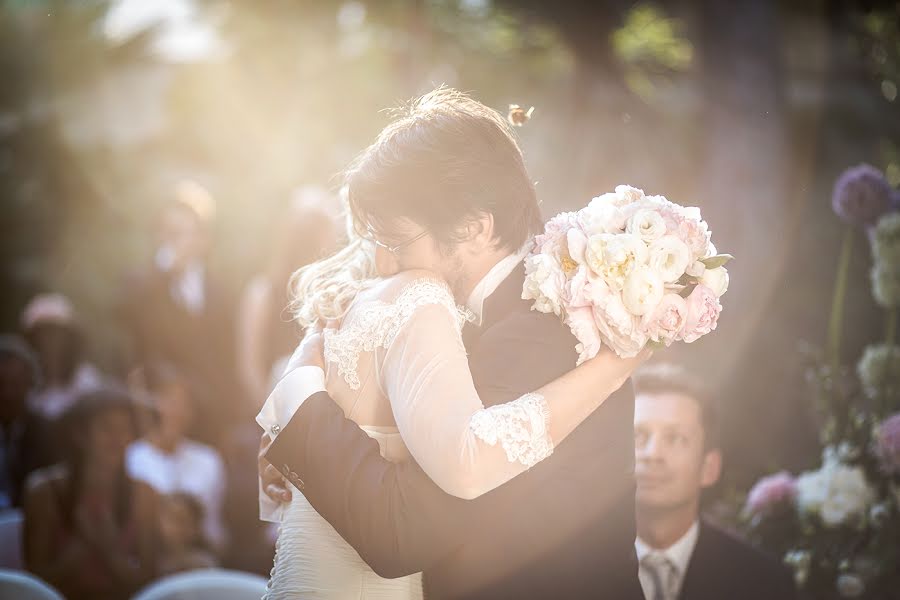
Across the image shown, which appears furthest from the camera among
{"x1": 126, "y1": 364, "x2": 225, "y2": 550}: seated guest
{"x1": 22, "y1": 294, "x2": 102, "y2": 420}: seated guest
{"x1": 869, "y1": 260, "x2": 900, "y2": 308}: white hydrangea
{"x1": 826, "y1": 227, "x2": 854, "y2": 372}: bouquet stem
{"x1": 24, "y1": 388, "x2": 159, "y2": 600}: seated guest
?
{"x1": 22, "y1": 294, "x2": 102, "y2": 420}: seated guest

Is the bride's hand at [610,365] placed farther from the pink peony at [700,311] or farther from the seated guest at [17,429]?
the seated guest at [17,429]

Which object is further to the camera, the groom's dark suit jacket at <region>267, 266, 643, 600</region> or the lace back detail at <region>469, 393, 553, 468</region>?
the groom's dark suit jacket at <region>267, 266, 643, 600</region>

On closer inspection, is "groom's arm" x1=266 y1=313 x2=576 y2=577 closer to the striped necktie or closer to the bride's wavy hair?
the bride's wavy hair

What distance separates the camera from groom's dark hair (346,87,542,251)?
2.16m

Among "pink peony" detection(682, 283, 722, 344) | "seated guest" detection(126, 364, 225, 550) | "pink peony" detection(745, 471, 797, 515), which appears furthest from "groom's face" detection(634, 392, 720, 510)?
"seated guest" detection(126, 364, 225, 550)

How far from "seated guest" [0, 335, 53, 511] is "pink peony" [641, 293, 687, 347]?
4263mm

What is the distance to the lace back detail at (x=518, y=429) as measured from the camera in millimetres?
1917

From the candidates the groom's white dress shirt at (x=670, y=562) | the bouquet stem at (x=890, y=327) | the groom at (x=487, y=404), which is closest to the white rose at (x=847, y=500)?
the bouquet stem at (x=890, y=327)

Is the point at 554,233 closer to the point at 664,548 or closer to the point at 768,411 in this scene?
the point at 664,548

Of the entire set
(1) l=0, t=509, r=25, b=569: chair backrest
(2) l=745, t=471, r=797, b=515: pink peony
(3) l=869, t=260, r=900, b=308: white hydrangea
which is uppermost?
(3) l=869, t=260, r=900, b=308: white hydrangea

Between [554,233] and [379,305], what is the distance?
401 mm

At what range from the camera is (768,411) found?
147 inches

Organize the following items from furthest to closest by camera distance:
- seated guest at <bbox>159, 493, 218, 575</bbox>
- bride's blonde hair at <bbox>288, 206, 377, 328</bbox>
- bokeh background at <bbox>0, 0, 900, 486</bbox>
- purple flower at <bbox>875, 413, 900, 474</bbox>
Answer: seated guest at <bbox>159, 493, 218, 575</bbox>
bokeh background at <bbox>0, 0, 900, 486</bbox>
purple flower at <bbox>875, 413, 900, 474</bbox>
bride's blonde hair at <bbox>288, 206, 377, 328</bbox>

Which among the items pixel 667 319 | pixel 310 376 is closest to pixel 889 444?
pixel 667 319
